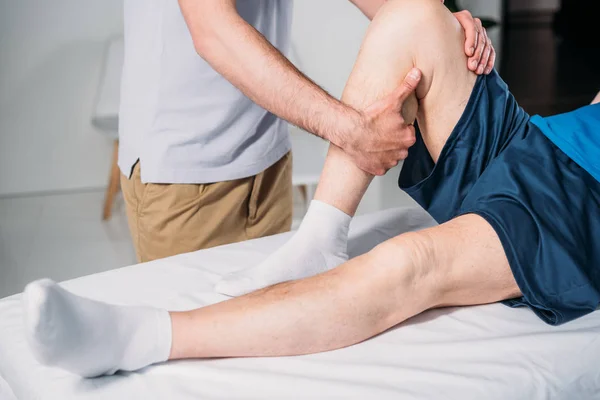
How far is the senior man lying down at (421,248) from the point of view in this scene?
3.78ft

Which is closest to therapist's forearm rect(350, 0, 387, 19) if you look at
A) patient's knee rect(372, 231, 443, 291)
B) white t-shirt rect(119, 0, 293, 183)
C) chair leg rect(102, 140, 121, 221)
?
white t-shirt rect(119, 0, 293, 183)

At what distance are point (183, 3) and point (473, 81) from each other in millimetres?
568

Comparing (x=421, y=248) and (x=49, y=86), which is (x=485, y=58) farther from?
(x=49, y=86)

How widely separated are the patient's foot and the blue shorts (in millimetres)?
213

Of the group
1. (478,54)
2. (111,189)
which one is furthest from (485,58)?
(111,189)

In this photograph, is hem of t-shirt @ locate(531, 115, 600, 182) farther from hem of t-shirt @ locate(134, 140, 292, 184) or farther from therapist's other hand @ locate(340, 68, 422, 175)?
hem of t-shirt @ locate(134, 140, 292, 184)

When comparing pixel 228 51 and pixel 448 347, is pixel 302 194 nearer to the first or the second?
pixel 228 51

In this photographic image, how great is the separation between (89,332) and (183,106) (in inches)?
28.1

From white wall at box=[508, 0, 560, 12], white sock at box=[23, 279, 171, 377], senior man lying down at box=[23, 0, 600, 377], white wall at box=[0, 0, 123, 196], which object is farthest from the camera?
white wall at box=[508, 0, 560, 12]

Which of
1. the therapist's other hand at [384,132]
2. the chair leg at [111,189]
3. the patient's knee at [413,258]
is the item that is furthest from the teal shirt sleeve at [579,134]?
the chair leg at [111,189]

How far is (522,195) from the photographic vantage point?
1.40 m

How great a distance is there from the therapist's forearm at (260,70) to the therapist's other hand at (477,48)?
0.25m

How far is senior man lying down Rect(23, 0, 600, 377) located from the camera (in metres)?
1.15

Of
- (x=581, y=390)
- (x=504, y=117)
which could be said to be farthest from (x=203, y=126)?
(x=581, y=390)
